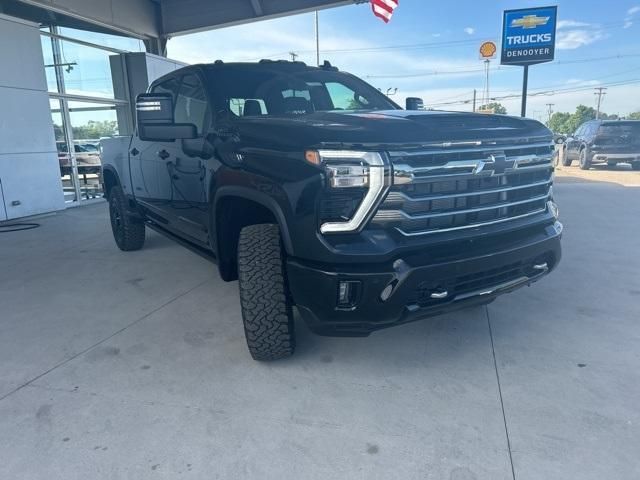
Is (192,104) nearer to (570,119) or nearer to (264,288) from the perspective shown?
(264,288)

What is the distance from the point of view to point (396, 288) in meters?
2.26

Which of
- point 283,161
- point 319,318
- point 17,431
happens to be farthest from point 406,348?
point 17,431

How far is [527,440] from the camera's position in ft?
6.98

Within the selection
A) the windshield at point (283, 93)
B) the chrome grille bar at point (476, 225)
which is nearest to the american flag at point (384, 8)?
the windshield at point (283, 93)

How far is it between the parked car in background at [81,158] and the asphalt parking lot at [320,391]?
20.5 ft

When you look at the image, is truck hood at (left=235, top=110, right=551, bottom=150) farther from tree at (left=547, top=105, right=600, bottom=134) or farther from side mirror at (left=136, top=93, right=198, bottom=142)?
tree at (left=547, top=105, right=600, bottom=134)

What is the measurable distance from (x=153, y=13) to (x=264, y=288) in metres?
11.6

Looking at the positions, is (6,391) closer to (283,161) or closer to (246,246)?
(246,246)

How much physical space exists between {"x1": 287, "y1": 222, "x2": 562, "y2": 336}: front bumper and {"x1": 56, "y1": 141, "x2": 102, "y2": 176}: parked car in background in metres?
9.00

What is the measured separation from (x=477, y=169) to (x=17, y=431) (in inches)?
102

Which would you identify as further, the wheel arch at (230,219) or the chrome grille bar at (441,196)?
the wheel arch at (230,219)

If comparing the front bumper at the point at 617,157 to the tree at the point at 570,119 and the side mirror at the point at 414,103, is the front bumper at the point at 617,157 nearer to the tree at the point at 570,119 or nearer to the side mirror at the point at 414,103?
the side mirror at the point at 414,103

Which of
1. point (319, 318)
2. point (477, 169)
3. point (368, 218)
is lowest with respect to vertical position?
point (319, 318)

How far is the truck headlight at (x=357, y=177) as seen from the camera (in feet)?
7.27
